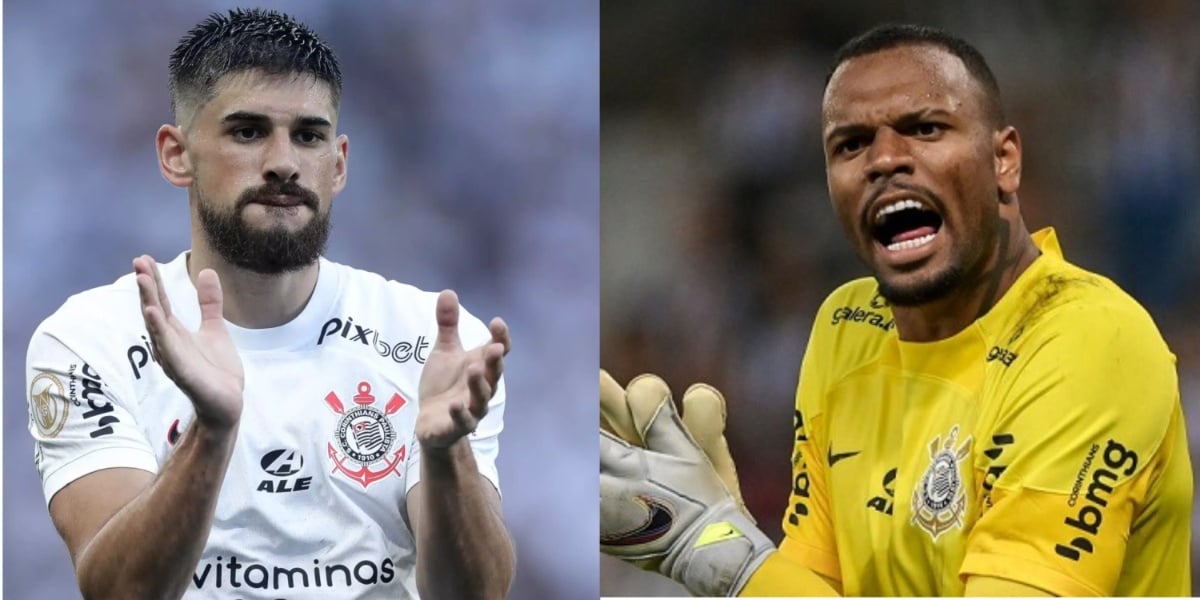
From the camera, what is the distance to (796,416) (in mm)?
3766

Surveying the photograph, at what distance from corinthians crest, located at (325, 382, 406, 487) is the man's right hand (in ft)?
1.02

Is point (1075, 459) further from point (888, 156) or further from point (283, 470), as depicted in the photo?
point (283, 470)

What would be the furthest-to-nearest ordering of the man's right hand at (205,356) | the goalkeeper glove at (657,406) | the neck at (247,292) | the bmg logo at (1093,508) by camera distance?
the goalkeeper glove at (657,406)
the neck at (247,292)
the bmg logo at (1093,508)
the man's right hand at (205,356)

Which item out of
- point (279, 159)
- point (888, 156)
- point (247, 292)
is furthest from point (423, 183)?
point (888, 156)

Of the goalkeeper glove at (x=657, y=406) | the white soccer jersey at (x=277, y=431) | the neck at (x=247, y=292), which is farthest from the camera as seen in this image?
the goalkeeper glove at (x=657, y=406)

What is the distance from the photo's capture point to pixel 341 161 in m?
3.73

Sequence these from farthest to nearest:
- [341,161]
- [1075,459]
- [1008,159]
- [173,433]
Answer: [341,161]
[1008,159]
[173,433]
[1075,459]

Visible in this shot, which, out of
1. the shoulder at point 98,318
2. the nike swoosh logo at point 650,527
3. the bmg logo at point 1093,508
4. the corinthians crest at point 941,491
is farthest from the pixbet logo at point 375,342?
the bmg logo at point 1093,508

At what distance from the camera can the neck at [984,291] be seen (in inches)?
142

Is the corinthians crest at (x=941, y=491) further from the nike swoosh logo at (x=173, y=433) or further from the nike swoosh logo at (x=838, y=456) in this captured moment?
the nike swoosh logo at (x=173, y=433)

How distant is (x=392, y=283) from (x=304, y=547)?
27.0 inches

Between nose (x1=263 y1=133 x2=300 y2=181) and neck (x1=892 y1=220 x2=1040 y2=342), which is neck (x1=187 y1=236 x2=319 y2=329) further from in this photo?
neck (x1=892 y1=220 x2=1040 y2=342)

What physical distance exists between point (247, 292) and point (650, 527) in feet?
3.73

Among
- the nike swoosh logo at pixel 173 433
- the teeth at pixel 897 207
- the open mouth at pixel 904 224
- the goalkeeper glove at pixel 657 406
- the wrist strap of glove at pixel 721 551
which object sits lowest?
the wrist strap of glove at pixel 721 551
